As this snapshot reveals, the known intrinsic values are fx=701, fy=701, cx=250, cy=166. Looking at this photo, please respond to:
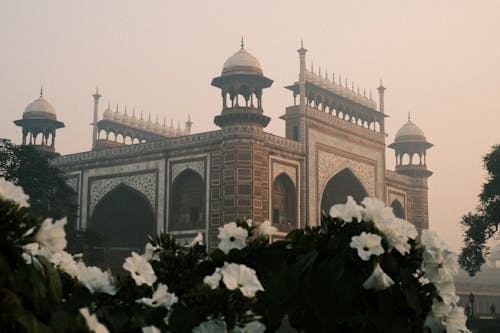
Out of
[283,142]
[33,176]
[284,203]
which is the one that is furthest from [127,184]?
[283,142]

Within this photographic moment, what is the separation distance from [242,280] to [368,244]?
0.61 m

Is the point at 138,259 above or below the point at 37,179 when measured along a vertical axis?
below

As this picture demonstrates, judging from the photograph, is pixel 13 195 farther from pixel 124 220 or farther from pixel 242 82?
pixel 124 220

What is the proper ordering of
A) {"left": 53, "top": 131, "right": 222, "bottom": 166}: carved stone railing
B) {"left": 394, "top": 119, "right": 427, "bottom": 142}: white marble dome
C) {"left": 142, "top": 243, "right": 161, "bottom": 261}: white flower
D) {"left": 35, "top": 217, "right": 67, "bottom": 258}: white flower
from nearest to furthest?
{"left": 35, "top": 217, "right": 67, "bottom": 258}: white flower → {"left": 142, "top": 243, "right": 161, "bottom": 261}: white flower → {"left": 53, "top": 131, "right": 222, "bottom": 166}: carved stone railing → {"left": 394, "top": 119, "right": 427, "bottom": 142}: white marble dome

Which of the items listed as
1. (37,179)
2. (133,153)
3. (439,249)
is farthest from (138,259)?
(133,153)

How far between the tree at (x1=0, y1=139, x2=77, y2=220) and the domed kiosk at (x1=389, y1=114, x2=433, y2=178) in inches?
706

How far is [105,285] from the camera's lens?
3.16 m

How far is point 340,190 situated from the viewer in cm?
3186

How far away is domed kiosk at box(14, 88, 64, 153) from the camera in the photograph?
31812 mm

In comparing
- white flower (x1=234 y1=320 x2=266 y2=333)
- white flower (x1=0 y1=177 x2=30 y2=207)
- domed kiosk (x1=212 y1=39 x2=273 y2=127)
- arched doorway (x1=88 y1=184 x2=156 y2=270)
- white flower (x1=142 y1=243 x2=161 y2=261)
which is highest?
domed kiosk (x1=212 y1=39 x2=273 y2=127)

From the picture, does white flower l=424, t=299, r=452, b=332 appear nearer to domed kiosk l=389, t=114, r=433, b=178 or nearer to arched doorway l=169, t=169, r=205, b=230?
arched doorway l=169, t=169, r=205, b=230

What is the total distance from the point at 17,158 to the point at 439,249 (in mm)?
22781

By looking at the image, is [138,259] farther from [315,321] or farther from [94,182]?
[94,182]

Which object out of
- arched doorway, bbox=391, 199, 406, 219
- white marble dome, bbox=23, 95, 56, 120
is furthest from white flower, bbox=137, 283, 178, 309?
arched doorway, bbox=391, 199, 406, 219
